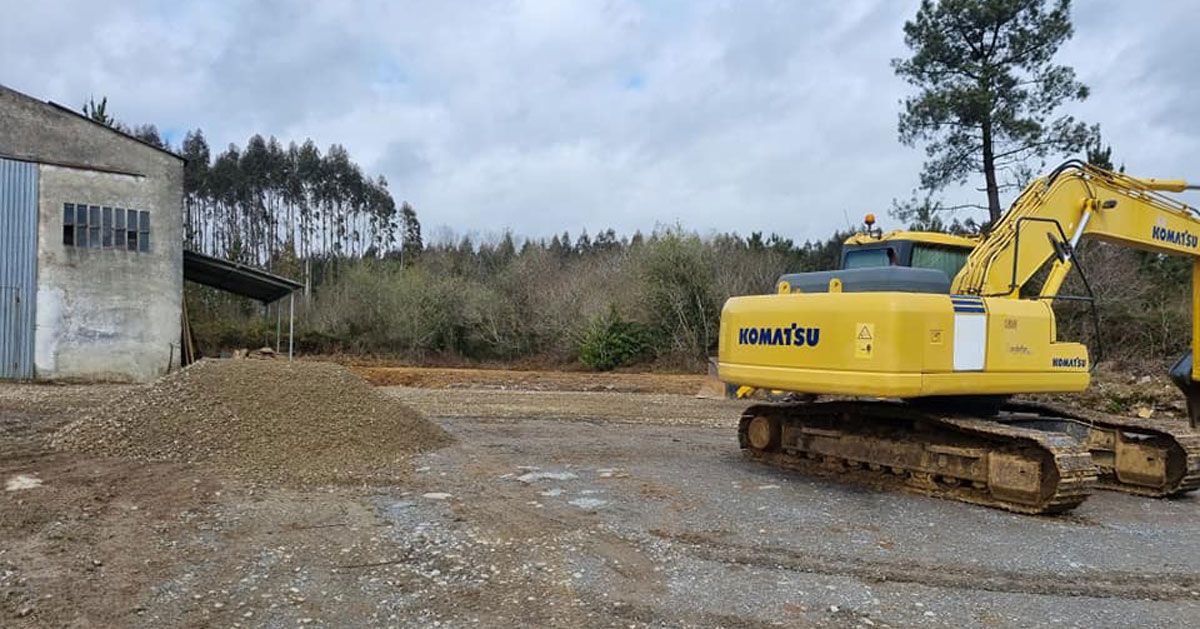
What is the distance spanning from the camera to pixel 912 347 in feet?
21.2

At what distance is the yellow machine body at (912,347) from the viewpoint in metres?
6.48

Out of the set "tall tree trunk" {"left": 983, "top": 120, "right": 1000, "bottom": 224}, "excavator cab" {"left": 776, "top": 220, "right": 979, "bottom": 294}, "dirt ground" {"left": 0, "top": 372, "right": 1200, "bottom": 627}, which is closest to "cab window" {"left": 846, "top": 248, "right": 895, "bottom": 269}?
"excavator cab" {"left": 776, "top": 220, "right": 979, "bottom": 294}

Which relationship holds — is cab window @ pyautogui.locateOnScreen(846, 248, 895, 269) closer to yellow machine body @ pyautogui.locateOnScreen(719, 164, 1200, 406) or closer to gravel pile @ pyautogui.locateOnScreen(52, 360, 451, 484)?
yellow machine body @ pyautogui.locateOnScreen(719, 164, 1200, 406)

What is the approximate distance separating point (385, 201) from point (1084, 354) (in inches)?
2286

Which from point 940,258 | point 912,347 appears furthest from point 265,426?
point 940,258

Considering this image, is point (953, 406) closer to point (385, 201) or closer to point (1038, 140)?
point (1038, 140)

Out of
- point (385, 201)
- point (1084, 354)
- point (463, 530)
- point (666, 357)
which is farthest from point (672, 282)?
point (385, 201)

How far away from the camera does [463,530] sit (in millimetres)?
5773

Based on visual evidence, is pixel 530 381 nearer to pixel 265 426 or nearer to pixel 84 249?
pixel 84 249

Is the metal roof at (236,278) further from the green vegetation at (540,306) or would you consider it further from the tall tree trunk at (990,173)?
the tall tree trunk at (990,173)

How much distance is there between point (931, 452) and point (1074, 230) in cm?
306

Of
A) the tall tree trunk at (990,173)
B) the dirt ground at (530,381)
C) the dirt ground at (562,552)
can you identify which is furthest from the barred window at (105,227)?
the tall tree trunk at (990,173)

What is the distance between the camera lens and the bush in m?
29.2

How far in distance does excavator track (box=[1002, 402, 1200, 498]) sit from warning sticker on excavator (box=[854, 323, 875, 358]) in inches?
70.3
